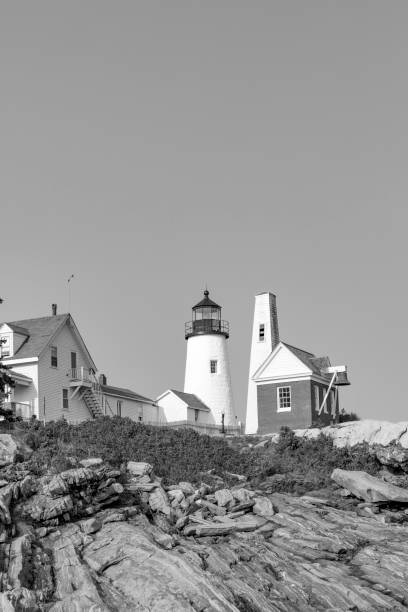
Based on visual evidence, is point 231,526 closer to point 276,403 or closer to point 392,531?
point 392,531

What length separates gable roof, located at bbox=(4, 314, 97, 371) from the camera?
4550 cm

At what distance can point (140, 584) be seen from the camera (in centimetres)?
2248

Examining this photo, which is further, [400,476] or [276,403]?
[276,403]

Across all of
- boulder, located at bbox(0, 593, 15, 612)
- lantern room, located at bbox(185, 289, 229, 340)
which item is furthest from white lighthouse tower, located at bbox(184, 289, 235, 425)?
boulder, located at bbox(0, 593, 15, 612)

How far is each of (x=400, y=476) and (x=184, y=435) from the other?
10.1m

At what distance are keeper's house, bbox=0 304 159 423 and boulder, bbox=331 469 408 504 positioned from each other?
1581 cm

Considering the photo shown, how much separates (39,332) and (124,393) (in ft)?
28.5

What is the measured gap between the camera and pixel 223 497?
30.9 metres

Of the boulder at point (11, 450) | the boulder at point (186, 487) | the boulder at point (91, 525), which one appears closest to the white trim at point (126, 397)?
the boulder at point (186, 487)

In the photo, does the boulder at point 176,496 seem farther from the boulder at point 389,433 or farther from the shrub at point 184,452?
the boulder at point 389,433

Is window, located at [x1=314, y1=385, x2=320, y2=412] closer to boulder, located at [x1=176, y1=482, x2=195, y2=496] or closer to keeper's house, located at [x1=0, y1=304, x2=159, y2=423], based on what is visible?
keeper's house, located at [x1=0, y1=304, x2=159, y2=423]

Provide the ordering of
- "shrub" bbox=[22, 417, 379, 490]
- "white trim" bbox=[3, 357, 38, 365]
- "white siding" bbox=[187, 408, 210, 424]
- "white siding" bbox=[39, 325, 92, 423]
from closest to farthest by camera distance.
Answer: "shrub" bbox=[22, 417, 379, 490]
"white trim" bbox=[3, 357, 38, 365]
"white siding" bbox=[39, 325, 92, 423]
"white siding" bbox=[187, 408, 210, 424]

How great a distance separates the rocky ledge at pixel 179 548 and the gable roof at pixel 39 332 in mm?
15440

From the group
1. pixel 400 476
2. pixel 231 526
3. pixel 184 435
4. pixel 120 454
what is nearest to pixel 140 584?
pixel 231 526
